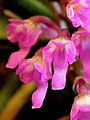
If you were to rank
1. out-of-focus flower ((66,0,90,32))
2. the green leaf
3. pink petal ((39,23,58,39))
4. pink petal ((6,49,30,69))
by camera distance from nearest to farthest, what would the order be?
out-of-focus flower ((66,0,90,32)) → pink petal ((6,49,30,69)) → pink petal ((39,23,58,39)) → the green leaf

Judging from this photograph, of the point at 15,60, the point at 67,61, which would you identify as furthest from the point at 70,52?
the point at 15,60

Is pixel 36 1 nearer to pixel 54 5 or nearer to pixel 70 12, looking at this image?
pixel 54 5

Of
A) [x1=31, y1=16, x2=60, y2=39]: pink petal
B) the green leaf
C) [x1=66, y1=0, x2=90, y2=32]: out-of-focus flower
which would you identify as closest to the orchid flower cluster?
[x1=66, y1=0, x2=90, y2=32]: out-of-focus flower

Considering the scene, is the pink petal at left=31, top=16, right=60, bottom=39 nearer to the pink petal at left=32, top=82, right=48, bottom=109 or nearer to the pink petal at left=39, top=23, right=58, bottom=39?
the pink petal at left=39, top=23, right=58, bottom=39

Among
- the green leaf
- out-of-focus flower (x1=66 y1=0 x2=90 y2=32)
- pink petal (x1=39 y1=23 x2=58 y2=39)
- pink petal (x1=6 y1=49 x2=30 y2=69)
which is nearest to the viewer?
out-of-focus flower (x1=66 y1=0 x2=90 y2=32)

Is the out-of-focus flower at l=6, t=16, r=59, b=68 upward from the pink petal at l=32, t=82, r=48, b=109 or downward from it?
upward

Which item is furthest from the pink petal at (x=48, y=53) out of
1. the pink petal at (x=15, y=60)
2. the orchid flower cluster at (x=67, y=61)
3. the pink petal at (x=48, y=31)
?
the pink petal at (x=48, y=31)
